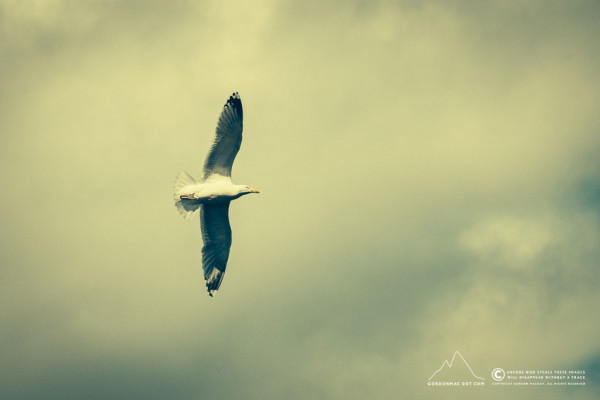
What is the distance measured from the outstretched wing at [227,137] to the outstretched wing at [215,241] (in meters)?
1.53

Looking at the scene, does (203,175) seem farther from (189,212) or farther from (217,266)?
(217,266)

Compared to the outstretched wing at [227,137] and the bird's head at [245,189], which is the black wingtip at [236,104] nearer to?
the outstretched wing at [227,137]

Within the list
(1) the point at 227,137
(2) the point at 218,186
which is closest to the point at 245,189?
(2) the point at 218,186

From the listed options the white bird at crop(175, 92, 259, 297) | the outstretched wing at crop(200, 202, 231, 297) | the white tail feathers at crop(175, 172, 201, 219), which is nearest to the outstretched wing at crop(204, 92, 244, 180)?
the white bird at crop(175, 92, 259, 297)

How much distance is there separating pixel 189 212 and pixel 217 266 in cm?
252

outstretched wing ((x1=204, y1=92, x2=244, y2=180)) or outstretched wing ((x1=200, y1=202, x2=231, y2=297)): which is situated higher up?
outstretched wing ((x1=204, y1=92, x2=244, y2=180))

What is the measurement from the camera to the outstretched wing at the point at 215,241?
85.6 feet

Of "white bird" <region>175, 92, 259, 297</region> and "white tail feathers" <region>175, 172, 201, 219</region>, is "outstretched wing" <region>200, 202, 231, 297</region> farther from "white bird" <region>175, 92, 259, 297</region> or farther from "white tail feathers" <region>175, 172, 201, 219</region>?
"white tail feathers" <region>175, 172, 201, 219</region>

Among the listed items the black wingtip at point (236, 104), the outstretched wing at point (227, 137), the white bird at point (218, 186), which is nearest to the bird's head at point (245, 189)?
the white bird at point (218, 186)

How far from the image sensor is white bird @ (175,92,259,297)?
989 inches

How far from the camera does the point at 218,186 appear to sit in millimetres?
25188

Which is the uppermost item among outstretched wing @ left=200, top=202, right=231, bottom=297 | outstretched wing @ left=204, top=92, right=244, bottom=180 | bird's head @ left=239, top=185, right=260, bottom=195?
outstretched wing @ left=204, top=92, right=244, bottom=180

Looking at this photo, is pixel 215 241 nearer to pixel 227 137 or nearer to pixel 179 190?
pixel 179 190

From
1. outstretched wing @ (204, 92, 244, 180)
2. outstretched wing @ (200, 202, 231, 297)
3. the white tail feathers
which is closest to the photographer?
outstretched wing @ (204, 92, 244, 180)
